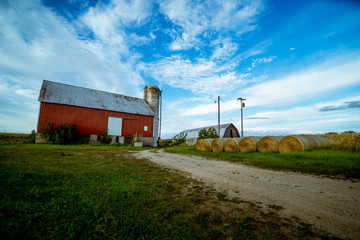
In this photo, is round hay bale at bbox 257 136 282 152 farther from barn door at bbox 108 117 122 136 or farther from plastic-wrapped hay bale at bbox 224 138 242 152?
barn door at bbox 108 117 122 136

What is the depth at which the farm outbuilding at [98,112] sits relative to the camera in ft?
64.4

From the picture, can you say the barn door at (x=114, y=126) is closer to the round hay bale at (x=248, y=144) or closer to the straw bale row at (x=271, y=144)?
the straw bale row at (x=271, y=144)

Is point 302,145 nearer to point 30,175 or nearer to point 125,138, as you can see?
point 30,175

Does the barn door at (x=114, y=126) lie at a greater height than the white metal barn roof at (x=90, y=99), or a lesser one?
lesser

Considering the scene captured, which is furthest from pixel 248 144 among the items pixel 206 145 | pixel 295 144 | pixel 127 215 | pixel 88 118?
pixel 88 118

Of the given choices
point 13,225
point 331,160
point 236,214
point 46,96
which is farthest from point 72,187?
point 46,96

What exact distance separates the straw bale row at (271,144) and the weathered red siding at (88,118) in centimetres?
1491

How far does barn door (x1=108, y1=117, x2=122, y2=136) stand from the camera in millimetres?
23156

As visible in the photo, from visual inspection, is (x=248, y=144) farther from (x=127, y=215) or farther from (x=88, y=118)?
(x=88, y=118)

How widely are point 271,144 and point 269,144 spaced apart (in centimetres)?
14

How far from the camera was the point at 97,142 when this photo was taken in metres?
21.7

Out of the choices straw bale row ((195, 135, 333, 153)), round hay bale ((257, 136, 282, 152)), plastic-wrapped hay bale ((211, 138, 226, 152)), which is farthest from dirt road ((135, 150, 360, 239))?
plastic-wrapped hay bale ((211, 138, 226, 152))

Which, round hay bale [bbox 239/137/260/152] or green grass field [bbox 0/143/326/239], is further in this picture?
round hay bale [bbox 239/137/260/152]

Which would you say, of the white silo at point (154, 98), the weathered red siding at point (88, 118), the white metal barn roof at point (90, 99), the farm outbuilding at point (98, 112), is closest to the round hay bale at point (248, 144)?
the farm outbuilding at point (98, 112)
